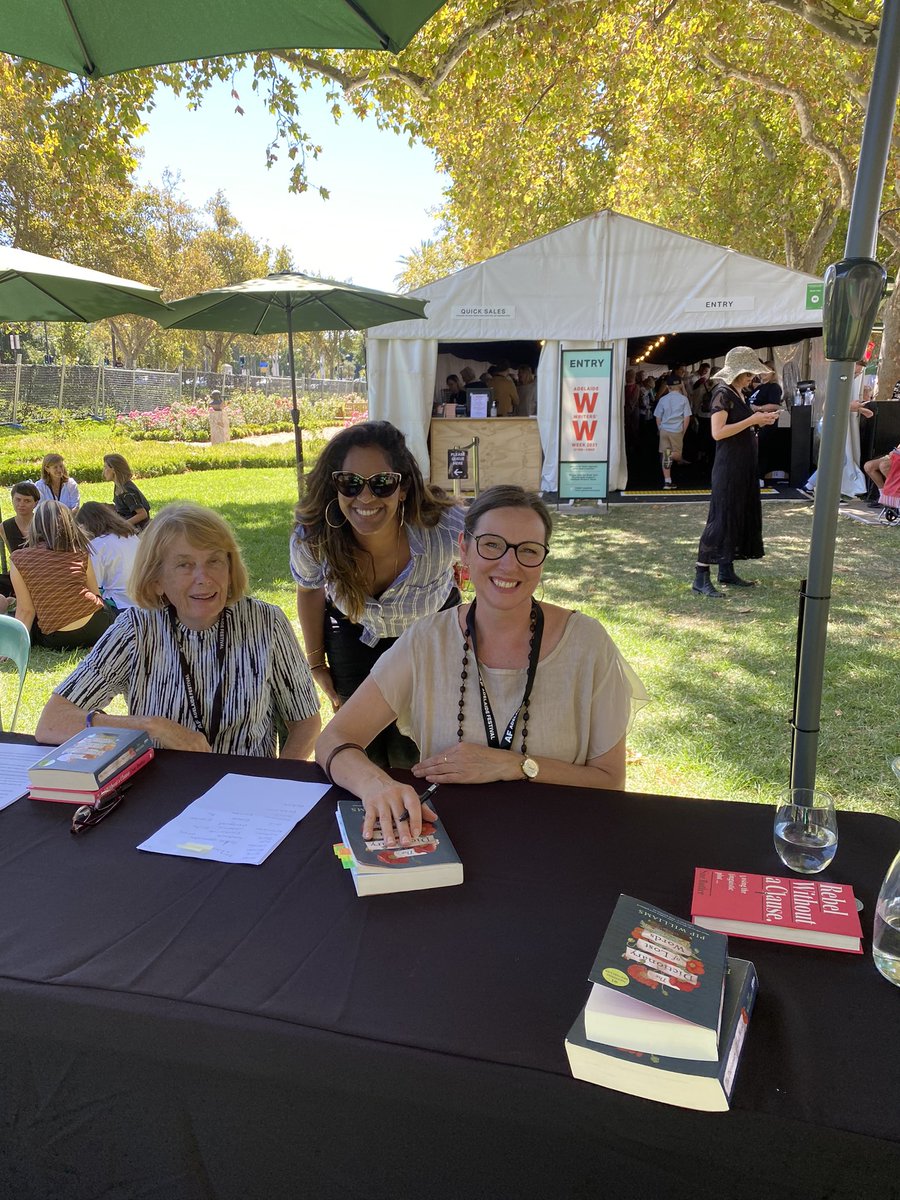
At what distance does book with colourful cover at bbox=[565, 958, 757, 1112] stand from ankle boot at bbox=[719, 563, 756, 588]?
252 inches

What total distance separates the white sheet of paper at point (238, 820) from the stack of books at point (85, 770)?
0.22 metres

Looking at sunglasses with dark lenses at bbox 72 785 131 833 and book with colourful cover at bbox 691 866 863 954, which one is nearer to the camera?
book with colourful cover at bbox 691 866 863 954

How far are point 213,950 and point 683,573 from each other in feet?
23.1

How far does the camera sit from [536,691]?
1976 millimetres

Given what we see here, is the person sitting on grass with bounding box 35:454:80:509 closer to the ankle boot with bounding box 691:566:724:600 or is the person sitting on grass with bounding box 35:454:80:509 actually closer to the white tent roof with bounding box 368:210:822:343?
the white tent roof with bounding box 368:210:822:343

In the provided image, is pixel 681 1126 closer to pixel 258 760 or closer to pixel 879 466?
pixel 258 760

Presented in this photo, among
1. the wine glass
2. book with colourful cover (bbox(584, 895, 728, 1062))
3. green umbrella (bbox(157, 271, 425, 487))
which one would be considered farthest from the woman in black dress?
book with colourful cover (bbox(584, 895, 728, 1062))

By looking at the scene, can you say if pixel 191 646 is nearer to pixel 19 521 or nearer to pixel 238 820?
pixel 238 820

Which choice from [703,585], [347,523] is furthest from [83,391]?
[347,523]

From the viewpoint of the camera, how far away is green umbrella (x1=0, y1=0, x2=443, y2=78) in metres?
1.87

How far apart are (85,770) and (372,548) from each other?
1282 millimetres

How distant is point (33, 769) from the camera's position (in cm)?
183

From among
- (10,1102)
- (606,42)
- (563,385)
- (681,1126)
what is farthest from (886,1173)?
(606,42)

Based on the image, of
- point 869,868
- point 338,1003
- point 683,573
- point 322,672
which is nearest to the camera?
point 338,1003
